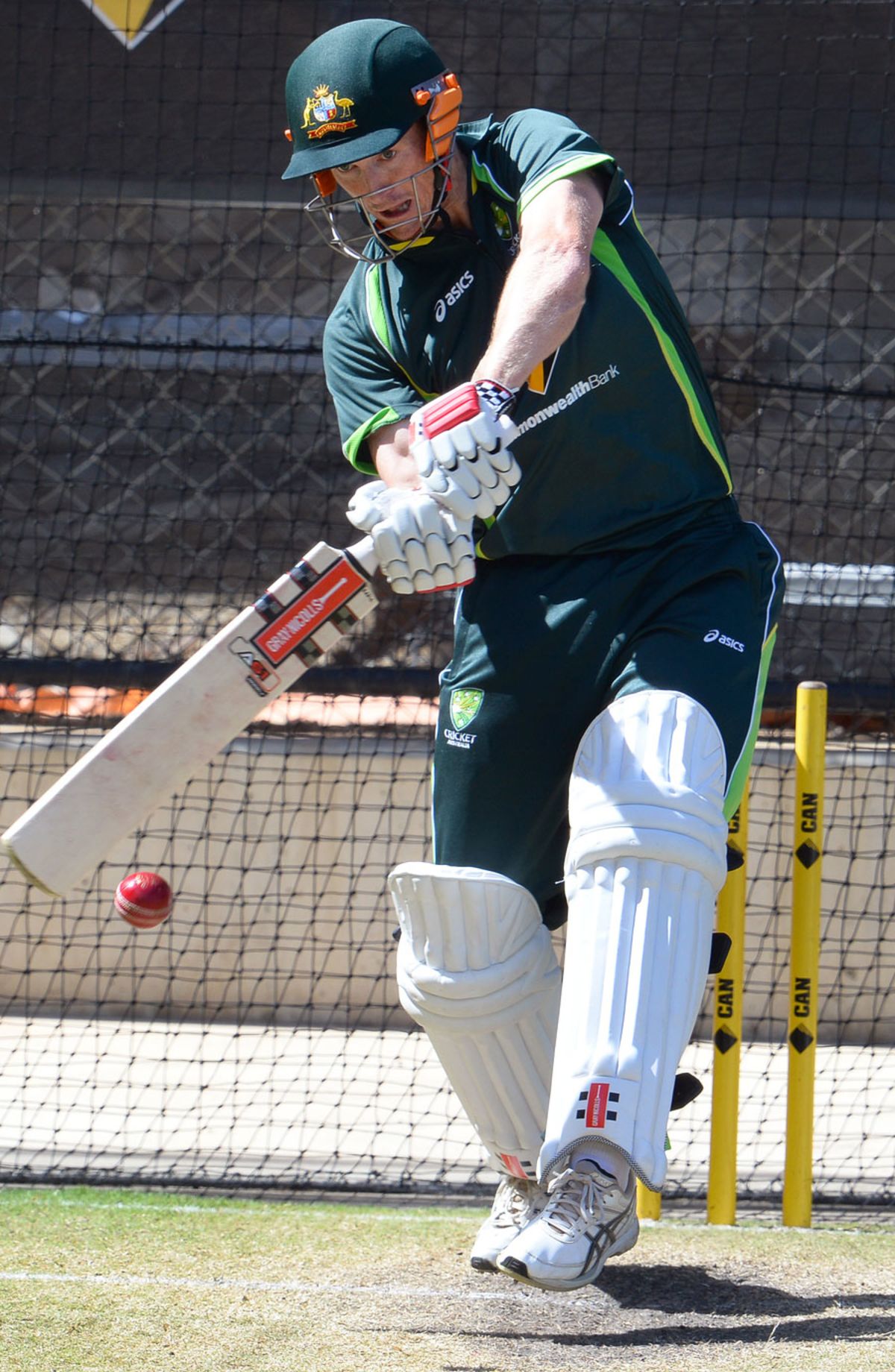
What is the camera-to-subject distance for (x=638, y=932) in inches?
87.4

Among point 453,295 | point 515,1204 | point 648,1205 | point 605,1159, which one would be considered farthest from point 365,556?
point 648,1205

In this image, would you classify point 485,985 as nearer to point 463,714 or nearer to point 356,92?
point 463,714

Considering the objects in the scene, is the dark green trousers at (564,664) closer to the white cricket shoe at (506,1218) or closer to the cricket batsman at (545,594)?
the cricket batsman at (545,594)

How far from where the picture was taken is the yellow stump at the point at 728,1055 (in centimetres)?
332

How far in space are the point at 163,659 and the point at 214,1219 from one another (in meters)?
2.35

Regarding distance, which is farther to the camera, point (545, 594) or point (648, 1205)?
point (648, 1205)

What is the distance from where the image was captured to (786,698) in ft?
16.2

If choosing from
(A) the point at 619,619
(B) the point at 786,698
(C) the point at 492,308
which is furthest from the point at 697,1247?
(B) the point at 786,698

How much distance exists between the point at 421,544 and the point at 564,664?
43cm

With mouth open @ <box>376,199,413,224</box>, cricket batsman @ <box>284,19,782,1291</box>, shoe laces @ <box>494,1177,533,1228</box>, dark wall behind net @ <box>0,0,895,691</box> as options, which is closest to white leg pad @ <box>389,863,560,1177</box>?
cricket batsman @ <box>284,19,782,1291</box>

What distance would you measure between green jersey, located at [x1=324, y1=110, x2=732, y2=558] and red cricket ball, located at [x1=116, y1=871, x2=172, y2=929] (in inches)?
35.6

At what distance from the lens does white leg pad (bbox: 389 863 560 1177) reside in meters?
2.53

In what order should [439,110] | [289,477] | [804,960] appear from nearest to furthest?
1. [439,110]
2. [804,960]
3. [289,477]

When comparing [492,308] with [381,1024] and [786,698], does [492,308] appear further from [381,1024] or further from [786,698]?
[381,1024]
